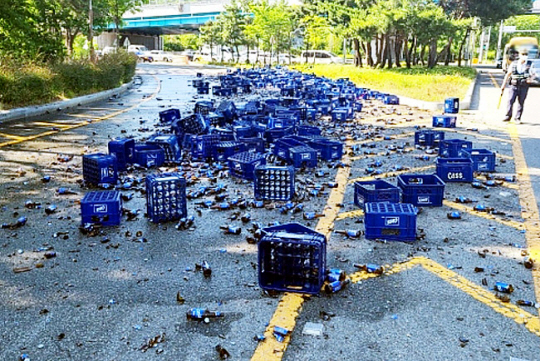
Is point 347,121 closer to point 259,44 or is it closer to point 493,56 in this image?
point 259,44

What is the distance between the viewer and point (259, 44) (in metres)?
61.8

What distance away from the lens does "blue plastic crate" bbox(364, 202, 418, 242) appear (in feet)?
17.7

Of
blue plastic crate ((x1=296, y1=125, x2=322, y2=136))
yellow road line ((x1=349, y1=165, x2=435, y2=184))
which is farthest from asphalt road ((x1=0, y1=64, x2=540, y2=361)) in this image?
blue plastic crate ((x1=296, y1=125, x2=322, y2=136))

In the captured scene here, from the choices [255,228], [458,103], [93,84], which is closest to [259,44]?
[93,84]

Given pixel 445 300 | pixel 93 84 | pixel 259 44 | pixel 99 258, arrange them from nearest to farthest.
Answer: pixel 445 300 < pixel 99 258 < pixel 93 84 < pixel 259 44

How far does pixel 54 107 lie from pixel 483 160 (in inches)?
495

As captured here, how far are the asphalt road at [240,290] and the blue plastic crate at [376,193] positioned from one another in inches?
8.2

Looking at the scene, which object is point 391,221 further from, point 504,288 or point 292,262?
point 292,262

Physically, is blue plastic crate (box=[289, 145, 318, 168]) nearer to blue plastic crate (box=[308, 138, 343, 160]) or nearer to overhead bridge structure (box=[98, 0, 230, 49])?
blue plastic crate (box=[308, 138, 343, 160])

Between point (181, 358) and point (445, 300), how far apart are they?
2.19m

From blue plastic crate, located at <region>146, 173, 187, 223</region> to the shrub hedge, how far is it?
10313 mm

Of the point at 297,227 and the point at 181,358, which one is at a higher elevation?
the point at 297,227

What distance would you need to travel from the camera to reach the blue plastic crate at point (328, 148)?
30.7ft

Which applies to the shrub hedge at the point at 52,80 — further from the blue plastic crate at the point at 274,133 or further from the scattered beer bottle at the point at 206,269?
the scattered beer bottle at the point at 206,269
